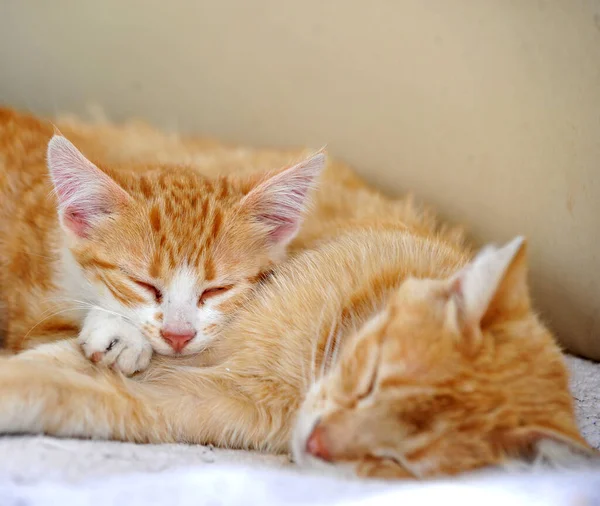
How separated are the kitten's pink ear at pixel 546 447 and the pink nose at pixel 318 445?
0.86 ft

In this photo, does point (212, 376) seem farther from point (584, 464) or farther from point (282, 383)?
point (584, 464)

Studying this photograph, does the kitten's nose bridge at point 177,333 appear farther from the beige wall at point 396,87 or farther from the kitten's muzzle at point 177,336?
the beige wall at point 396,87

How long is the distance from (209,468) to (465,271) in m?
0.51

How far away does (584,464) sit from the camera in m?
0.97

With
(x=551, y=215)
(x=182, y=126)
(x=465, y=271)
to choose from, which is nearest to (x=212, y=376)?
(x=465, y=271)

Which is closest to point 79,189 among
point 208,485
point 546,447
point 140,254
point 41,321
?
point 140,254

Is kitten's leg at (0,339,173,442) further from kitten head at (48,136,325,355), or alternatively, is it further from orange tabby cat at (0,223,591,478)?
kitten head at (48,136,325,355)

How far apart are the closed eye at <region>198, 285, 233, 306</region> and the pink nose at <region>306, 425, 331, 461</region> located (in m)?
0.44

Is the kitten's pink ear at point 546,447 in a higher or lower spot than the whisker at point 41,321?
higher

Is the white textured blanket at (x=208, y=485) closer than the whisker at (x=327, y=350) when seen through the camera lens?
Yes

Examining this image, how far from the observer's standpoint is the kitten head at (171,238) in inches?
52.0

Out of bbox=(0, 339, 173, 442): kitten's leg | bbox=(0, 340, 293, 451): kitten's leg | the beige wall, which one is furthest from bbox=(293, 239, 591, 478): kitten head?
the beige wall

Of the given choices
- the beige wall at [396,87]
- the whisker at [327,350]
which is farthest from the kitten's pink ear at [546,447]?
the beige wall at [396,87]

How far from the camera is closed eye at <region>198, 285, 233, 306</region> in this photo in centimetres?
136
